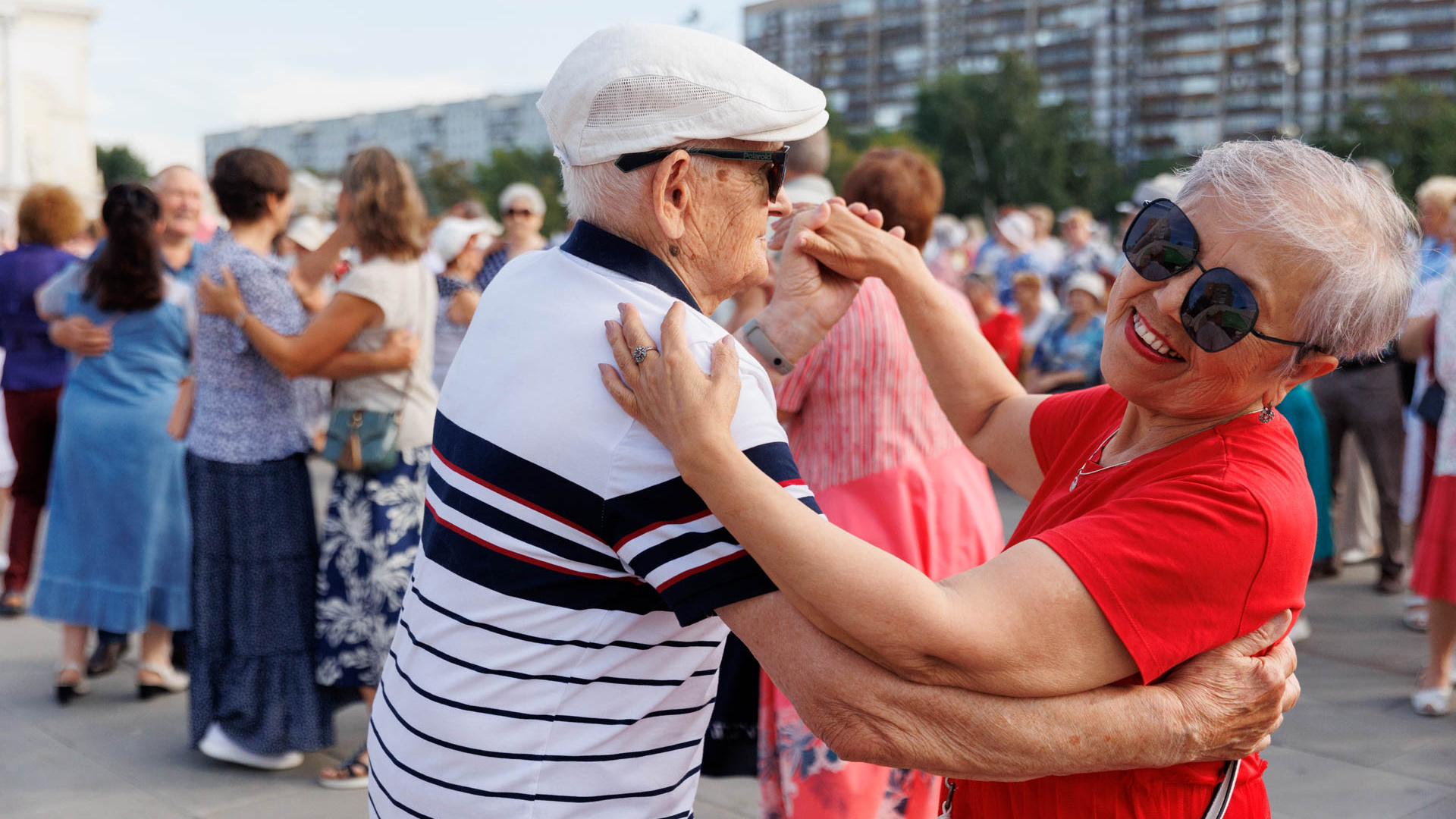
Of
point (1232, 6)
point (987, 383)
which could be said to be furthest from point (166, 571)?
point (1232, 6)

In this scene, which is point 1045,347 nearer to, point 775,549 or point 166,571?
point 166,571

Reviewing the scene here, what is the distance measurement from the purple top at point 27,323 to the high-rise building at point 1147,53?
3006 inches

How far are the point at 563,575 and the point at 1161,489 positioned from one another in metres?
0.70

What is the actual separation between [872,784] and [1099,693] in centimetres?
141

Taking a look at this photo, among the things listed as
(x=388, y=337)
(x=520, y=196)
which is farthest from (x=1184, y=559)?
(x=520, y=196)

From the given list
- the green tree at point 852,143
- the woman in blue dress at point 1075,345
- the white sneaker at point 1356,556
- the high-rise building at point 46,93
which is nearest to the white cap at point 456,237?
the woman in blue dress at point 1075,345

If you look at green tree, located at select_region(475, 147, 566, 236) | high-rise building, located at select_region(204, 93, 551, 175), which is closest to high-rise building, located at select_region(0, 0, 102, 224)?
green tree, located at select_region(475, 147, 566, 236)

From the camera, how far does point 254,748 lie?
13.6 feet

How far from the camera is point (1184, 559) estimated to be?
1.32 m

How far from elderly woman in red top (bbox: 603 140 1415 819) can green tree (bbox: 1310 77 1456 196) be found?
178 ft

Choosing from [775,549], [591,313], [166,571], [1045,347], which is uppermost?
[591,313]

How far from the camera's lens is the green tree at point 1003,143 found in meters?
64.4

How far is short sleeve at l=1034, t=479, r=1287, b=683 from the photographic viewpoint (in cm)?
132

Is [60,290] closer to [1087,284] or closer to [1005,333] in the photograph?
[1005,333]
